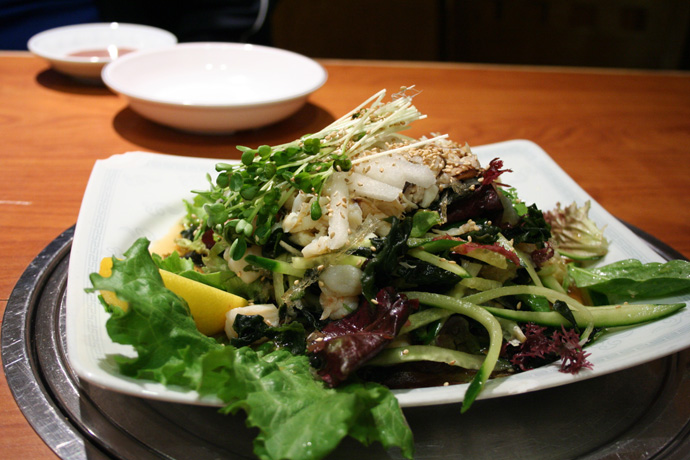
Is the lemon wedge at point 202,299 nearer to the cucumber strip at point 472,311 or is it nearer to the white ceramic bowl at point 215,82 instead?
the cucumber strip at point 472,311

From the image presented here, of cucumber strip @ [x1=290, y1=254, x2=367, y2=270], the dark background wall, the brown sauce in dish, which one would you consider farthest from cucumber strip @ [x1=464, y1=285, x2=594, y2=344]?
the dark background wall

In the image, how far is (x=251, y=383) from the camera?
1362 mm

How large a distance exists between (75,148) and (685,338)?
304cm

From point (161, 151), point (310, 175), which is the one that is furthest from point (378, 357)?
point (161, 151)

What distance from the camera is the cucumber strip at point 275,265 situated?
1735 millimetres

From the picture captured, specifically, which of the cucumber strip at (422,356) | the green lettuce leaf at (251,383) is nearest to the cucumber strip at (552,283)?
the cucumber strip at (422,356)

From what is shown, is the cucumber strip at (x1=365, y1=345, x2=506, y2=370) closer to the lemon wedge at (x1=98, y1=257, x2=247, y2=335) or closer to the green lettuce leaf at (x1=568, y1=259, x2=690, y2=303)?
the lemon wedge at (x1=98, y1=257, x2=247, y2=335)

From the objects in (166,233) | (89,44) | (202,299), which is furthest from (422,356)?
(89,44)

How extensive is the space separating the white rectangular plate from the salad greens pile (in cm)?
5

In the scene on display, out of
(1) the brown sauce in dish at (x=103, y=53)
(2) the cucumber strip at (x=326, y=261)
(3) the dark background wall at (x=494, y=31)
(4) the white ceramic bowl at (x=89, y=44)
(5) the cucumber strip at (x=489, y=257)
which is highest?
(4) the white ceramic bowl at (x=89, y=44)

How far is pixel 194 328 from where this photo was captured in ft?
4.91

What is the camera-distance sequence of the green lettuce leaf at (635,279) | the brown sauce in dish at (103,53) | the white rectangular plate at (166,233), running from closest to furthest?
1. the white rectangular plate at (166,233)
2. the green lettuce leaf at (635,279)
3. the brown sauce in dish at (103,53)

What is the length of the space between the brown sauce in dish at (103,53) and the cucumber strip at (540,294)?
337 cm

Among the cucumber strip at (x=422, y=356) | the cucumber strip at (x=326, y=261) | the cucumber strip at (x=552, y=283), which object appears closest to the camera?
the cucumber strip at (x=422, y=356)
